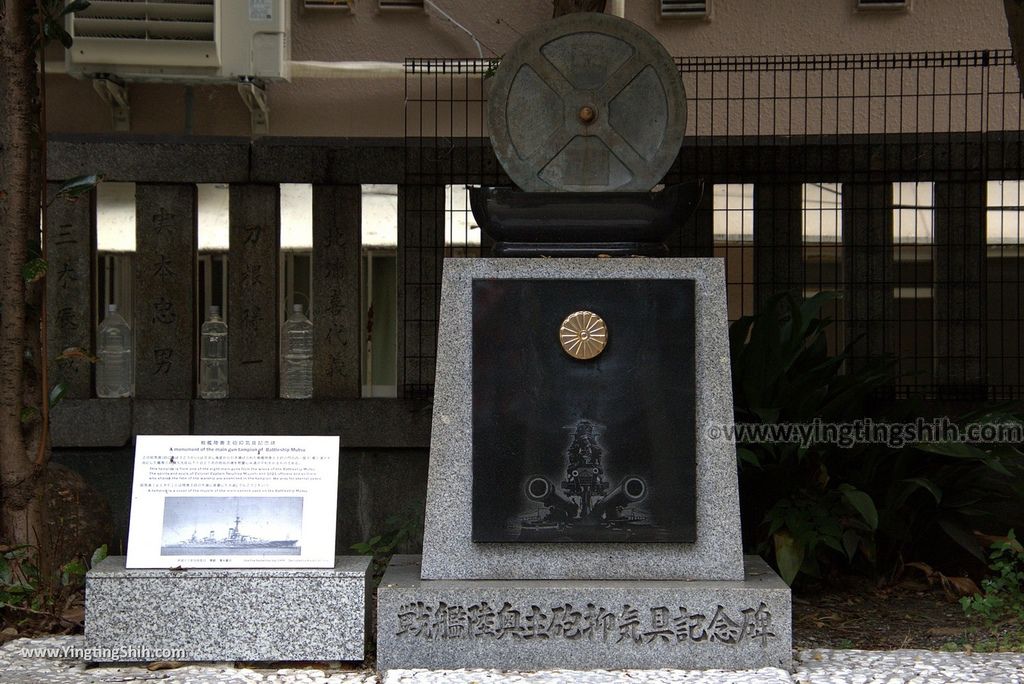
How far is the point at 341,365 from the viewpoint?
328 inches

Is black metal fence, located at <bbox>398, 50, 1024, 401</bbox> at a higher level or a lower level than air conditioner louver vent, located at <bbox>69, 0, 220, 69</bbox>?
lower

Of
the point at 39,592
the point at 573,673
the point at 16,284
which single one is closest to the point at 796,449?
the point at 573,673

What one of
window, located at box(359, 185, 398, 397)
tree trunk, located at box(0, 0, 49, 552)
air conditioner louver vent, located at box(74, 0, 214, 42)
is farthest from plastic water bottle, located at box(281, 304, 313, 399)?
air conditioner louver vent, located at box(74, 0, 214, 42)

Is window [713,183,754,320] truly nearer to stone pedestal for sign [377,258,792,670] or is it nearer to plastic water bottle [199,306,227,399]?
stone pedestal for sign [377,258,792,670]

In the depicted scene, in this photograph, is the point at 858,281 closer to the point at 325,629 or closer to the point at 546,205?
the point at 546,205

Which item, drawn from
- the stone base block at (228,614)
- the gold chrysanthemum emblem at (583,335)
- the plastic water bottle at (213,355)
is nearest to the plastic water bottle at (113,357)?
the plastic water bottle at (213,355)

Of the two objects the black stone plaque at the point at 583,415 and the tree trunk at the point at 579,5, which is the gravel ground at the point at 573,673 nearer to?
the black stone plaque at the point at 583,415

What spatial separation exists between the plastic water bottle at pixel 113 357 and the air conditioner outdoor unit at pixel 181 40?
115 inches

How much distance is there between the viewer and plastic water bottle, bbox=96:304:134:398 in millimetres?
8555

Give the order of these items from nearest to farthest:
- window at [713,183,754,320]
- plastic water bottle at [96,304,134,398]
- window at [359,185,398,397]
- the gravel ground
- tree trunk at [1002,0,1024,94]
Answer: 1. the gravel ground
2. tree trunk at [1002,0,1024,94]
3. plastic water bottle at [96,304,134,398]
4. window at [713,183,754,320]
5. window at [359,185,398,397]

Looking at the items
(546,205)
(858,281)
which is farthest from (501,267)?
(858,281)

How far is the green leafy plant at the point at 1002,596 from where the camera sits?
6281mm

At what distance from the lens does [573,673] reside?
5109mm

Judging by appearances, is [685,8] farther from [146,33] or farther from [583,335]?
[583,335]
